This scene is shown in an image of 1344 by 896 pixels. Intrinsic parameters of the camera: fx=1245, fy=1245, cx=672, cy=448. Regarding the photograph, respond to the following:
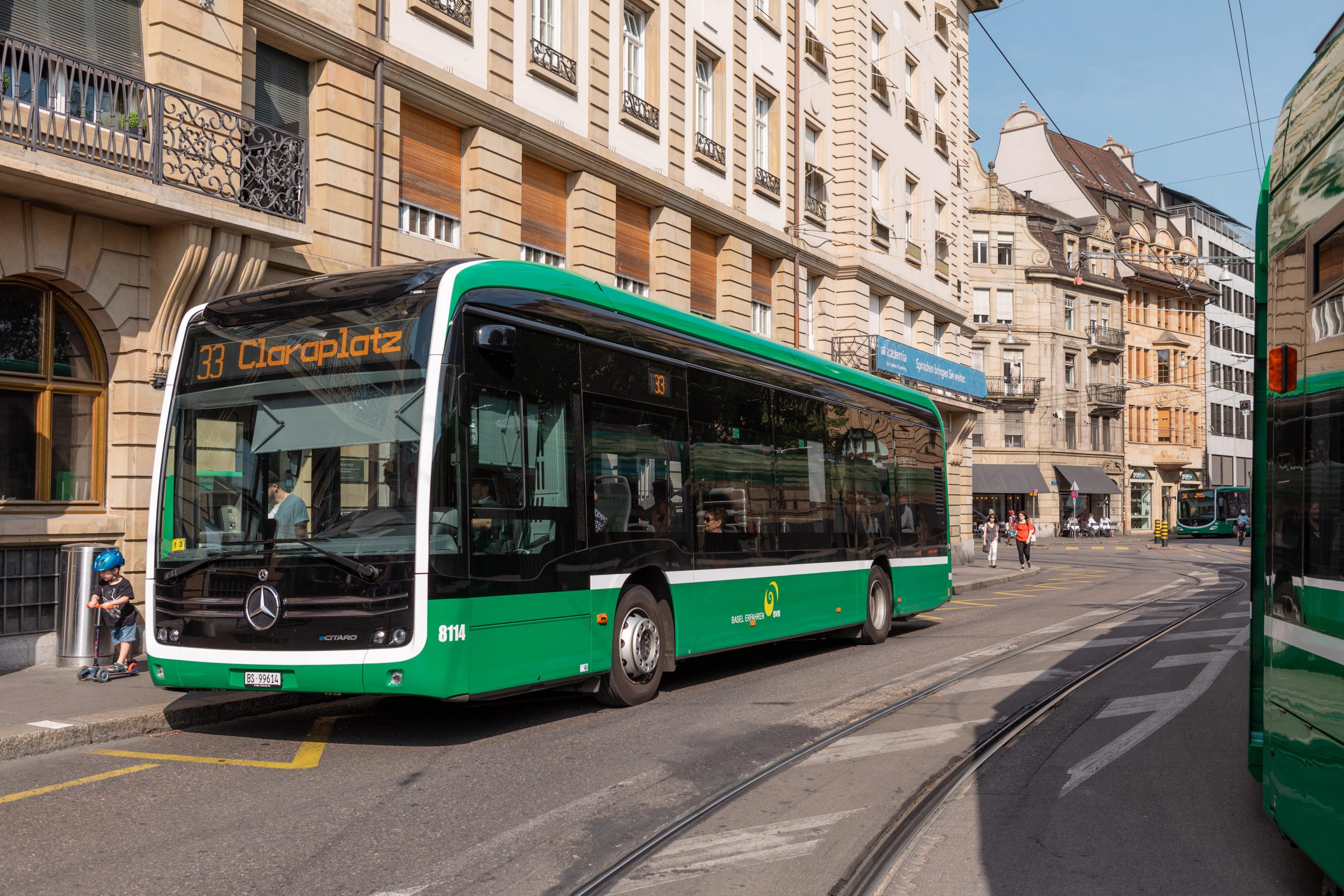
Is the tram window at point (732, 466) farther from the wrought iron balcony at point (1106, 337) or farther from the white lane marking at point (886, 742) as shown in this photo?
the wrought iron balcony at point (1106, 337)

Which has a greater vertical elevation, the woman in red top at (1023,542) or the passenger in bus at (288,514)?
the passenger in bus at (288,514)

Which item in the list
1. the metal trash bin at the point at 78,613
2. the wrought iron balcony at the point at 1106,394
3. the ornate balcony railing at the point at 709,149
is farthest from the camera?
the wrought iron balcony at the point at 1106,394

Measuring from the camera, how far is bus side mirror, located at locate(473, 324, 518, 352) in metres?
8.16

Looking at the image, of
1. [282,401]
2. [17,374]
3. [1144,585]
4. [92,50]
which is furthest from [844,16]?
[282,401]

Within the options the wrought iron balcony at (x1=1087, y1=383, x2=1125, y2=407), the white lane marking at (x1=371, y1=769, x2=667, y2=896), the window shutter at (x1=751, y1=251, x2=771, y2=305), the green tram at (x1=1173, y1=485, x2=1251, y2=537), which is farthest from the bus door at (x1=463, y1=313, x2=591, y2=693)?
the green tram at (x1=1173, y1=485, x2=1251, y2=537)

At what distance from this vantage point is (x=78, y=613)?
38.2 ft

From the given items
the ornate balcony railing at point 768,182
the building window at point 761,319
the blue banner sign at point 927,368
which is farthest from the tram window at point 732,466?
the blue banner sign at point 927,368

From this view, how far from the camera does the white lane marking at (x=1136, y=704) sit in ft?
30.3

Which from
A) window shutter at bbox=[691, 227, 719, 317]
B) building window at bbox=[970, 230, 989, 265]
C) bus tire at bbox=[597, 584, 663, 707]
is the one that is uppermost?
building window at bbox=[970, 230, 989, 265]

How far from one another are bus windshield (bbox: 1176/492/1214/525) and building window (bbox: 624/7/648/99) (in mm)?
53232

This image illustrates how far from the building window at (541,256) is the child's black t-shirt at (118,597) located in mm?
9087

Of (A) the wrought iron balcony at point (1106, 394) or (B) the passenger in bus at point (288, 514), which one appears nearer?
(B) the passenger in bus at point (288, 514)

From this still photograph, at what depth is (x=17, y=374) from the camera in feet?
38.8

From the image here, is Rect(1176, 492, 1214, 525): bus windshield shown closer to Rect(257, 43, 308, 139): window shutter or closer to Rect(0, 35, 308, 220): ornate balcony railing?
Rect(257, 43, 308, 139): window shutter
